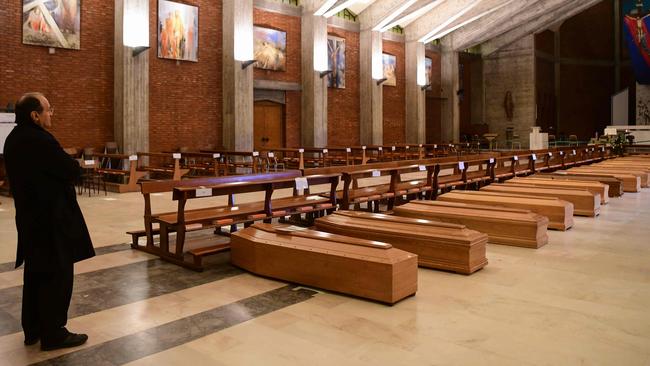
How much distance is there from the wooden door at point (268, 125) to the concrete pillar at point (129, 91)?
14.9ft

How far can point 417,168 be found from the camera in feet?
27.3

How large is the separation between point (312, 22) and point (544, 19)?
12.3 m

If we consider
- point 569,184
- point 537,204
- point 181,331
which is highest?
point 569,184

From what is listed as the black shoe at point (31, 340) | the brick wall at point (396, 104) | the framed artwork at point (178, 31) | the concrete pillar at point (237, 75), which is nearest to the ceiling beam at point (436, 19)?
the brick wall at point (396, 104)

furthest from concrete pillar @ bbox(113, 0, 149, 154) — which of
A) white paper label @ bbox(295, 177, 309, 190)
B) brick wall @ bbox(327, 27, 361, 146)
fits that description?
white paper label @ bbox(295, 177, 309, 190)

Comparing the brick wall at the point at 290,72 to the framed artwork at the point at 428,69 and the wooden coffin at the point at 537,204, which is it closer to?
the framed artwork at the point at 428,69

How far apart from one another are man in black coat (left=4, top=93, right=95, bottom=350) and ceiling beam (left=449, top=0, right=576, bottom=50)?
22.0m

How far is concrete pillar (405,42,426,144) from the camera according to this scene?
22.9 m

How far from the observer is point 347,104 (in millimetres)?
20906

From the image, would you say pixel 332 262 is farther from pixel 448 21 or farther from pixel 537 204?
pixel 448 21

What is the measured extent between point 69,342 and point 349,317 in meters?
1.74

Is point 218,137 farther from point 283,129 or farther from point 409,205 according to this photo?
point 409,205

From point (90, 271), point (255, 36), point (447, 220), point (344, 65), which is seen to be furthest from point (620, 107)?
point (90, 271)

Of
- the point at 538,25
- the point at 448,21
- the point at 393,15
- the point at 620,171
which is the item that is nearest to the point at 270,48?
the point at 393,15
